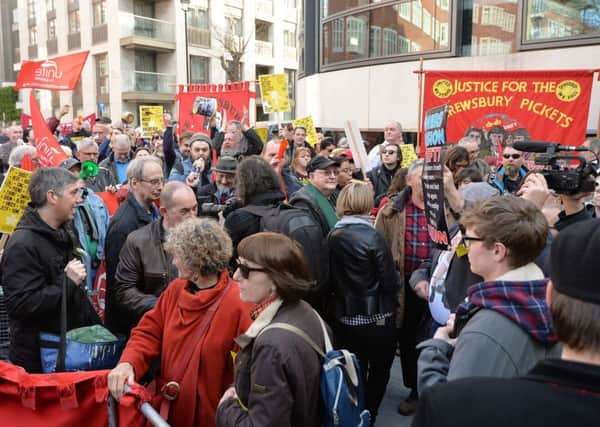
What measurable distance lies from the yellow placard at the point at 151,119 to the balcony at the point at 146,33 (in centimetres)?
2124

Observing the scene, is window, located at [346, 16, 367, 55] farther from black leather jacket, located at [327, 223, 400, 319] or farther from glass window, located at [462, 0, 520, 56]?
black leather jacket, located at [327, 223, 400, 319]

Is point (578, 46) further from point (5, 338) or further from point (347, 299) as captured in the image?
point (5, 338)

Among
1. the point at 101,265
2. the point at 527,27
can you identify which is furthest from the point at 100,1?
the point at 101,265

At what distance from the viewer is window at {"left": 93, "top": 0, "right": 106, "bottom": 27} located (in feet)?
104

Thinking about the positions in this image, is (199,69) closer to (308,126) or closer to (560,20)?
(308,126)

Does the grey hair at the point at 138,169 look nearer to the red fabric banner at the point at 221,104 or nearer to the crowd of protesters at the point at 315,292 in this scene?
the crowd of protesters at the point at 315,292

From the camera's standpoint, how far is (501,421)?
106 cm

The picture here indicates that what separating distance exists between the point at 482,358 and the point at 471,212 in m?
0.74

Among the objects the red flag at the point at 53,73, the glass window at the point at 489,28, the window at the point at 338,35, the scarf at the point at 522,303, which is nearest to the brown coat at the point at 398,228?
the scarf at the point at 522,303

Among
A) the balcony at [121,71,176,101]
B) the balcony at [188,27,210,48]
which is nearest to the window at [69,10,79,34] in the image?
the balcony at [121,71,176,101]

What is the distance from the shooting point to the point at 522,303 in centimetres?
176

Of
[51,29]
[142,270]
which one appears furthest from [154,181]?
[51,29]

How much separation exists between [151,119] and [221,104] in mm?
→ 1867

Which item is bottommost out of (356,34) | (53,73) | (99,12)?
(53,73)
